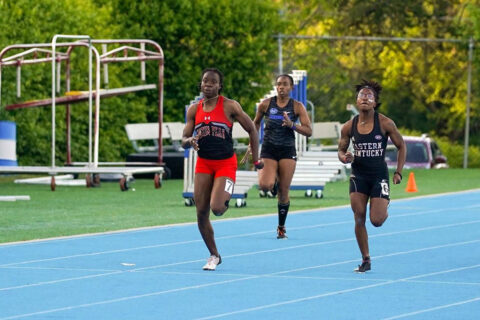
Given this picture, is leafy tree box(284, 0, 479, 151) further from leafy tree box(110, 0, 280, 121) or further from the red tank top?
the red tank top

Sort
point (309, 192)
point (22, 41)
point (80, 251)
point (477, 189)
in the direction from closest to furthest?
1. point (80, 251)
2. point (309, 192)
3. point (477, 189)
4. point (22, 41)

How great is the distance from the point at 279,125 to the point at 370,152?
412cm

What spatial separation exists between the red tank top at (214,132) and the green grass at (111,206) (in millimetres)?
4017

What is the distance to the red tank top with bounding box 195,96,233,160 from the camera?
13.5m

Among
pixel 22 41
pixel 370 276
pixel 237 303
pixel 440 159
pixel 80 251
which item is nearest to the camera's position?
pixel 237 303

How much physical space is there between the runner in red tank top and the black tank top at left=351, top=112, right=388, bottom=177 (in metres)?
1.05

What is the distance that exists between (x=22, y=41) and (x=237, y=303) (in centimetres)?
2311

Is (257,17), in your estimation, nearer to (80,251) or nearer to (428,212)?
(428,212)

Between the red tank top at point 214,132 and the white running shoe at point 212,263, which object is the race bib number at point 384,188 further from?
the white running shoe at point 212,263

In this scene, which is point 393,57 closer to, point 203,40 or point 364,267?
point 203,40

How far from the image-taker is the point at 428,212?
2273cm

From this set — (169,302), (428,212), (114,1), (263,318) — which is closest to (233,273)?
(169,302)

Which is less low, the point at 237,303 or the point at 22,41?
the point at 22,41

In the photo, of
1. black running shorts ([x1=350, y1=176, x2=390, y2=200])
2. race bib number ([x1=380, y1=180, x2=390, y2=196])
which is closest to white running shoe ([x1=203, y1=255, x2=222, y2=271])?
black running shorts ([x1=350, y1=176, x2=390, y2=200])
